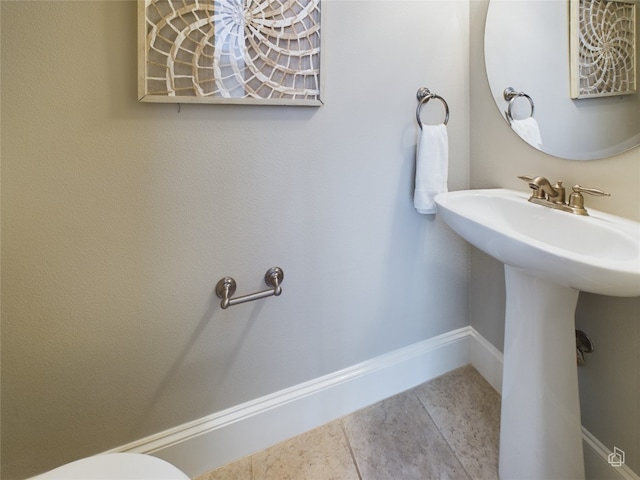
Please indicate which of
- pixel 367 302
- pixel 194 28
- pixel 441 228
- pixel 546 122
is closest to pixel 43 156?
pixel 194 28

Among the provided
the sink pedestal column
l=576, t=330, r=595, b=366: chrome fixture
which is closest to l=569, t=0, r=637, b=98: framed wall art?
the sink pedestal column

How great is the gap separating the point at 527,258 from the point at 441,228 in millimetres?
684

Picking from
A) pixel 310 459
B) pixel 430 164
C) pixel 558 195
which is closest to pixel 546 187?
pixel 558 195

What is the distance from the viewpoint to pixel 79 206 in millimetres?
841

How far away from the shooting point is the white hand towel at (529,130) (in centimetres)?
105

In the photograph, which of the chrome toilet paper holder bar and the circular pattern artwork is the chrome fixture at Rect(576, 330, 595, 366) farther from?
the chrome toilet paper holder bar

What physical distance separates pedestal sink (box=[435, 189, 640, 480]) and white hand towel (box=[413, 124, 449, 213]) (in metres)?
0.23

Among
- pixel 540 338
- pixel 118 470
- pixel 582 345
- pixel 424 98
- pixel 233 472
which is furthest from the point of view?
pixel 424 98

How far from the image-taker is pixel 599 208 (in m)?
0.90

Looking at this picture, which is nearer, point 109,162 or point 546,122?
point 109,162

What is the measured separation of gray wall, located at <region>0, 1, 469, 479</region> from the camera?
2.63 ft

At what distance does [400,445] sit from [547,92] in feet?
4.38

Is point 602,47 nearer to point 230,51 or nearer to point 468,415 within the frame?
point 230,51

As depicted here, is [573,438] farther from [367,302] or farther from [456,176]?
[456,176]
